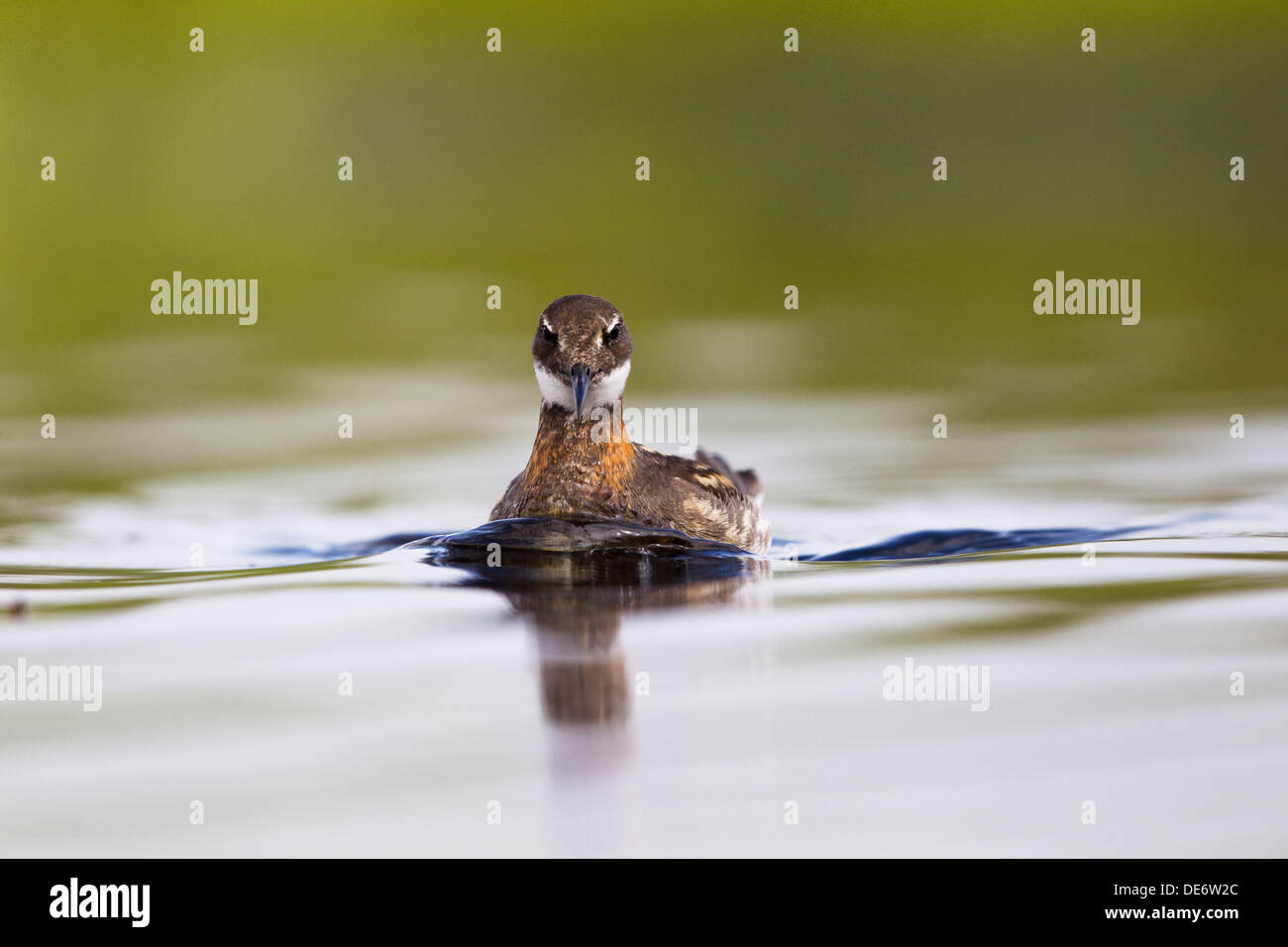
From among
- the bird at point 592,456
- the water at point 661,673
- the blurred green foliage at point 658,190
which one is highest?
the blurred green foliage at point 658,190

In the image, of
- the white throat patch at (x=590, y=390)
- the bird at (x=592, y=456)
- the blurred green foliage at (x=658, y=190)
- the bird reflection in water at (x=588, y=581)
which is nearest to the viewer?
the bird reflection in water at (x=588, y=581)

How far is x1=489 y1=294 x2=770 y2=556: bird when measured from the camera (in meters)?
8.95

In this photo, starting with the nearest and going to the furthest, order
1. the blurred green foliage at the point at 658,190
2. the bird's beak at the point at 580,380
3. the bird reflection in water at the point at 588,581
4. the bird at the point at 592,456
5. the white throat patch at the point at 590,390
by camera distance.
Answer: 1. the bird reflection in water at the point at 588,581
2. the bird's beak at the point at 580,380
3. the bird at the point at 592,456
4. the white throat patch at the point at 590,390
5. the blurred green foliage at the point at 658,190

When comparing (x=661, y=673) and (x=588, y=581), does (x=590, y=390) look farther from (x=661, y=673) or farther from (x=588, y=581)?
(x=661, y=673)

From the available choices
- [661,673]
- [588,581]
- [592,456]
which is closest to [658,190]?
[592,456]

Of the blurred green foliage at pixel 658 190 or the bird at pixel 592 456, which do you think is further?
the blurred green foliage at pixel 658 190

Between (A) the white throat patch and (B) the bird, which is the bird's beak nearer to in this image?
(B) the bird

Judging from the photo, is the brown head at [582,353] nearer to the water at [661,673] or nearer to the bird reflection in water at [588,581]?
the bird reflection in water at [588,581]

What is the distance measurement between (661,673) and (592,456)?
9.87 feet

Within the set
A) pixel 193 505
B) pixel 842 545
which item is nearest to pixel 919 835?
pixel 842 545

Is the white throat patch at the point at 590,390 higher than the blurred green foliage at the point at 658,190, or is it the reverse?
the blurred green foliage at the point at 658,190

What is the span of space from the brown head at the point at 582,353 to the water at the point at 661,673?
102 cm

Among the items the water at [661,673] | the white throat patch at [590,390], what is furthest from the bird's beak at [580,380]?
the water at [661,673]

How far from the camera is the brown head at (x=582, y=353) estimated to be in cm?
897
